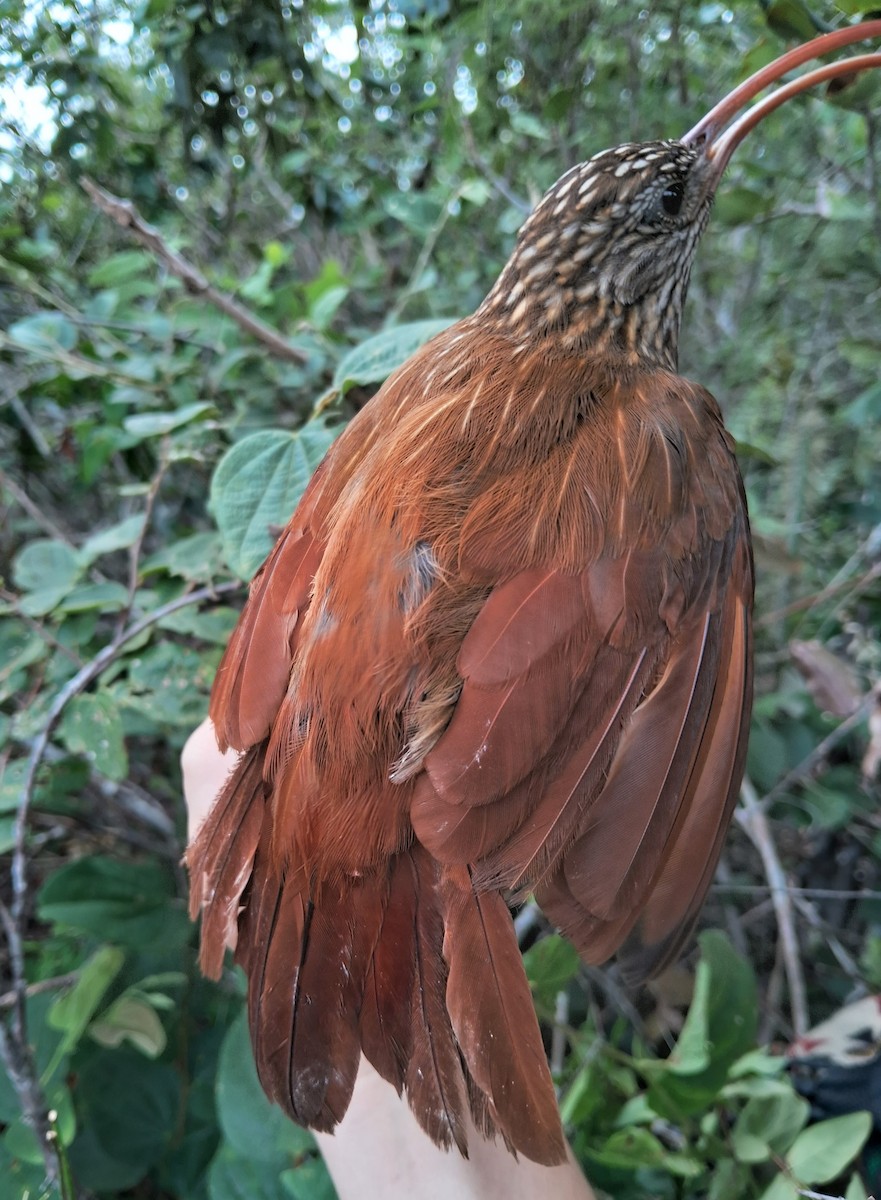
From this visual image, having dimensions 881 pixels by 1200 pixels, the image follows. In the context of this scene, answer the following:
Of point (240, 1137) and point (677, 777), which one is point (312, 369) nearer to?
point (677, 777)

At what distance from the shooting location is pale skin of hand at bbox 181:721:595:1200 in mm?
870

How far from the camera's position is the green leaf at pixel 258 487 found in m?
1.04

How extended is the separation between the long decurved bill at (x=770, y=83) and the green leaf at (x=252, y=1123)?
4.68 feet

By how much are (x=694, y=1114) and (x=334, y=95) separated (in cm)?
232

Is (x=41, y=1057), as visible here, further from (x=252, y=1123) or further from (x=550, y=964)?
(x=550, y=964)

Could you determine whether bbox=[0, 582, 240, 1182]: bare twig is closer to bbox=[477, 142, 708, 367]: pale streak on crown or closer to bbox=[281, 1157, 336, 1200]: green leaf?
bbox=[281, 1157, 336, 1200]: green leaf

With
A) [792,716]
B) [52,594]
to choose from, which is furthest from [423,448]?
[792,716]

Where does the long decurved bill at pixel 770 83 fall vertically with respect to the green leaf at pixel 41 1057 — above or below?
above

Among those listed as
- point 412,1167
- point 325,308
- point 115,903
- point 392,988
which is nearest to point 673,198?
point 325,308

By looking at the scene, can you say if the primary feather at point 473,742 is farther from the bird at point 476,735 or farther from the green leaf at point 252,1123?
the green leaf at point 252,1123

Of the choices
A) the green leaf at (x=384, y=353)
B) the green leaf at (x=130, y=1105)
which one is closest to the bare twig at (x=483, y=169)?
the green leaf at (x=384, y=353)

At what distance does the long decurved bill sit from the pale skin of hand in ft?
4.18

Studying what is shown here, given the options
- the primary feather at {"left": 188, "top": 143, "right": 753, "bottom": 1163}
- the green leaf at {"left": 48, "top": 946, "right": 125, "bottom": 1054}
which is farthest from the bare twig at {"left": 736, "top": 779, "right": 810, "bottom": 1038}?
the green leaf at {"left": 48, "top": 946, "right": 125, "bottom": 1054}

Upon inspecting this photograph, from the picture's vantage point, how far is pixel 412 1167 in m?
0.89
